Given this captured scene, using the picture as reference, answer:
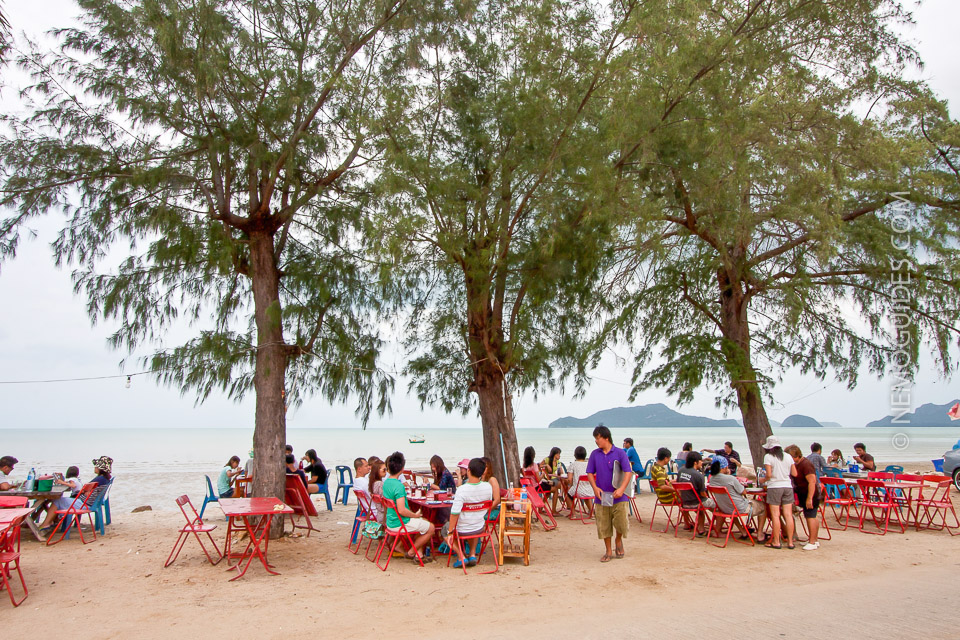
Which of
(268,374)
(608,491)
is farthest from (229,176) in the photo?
(608,491)

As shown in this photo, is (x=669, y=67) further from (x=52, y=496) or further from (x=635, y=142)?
(x=52, y=496)

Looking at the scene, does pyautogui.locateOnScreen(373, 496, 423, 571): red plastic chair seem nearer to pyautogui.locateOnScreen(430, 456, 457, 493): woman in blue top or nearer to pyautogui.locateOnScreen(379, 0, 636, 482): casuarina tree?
pyautogui.locateOnScreen(430, 456, 457, 493): woman in blue top

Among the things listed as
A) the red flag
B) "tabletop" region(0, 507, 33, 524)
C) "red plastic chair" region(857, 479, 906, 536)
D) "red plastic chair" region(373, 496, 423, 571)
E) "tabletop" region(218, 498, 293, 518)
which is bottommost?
"red plastic chair" region(857, 479, 906, 536)

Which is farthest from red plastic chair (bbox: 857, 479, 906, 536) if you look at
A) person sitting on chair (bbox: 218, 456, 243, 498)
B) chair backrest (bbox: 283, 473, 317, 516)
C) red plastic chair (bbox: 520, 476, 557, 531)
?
person sitting on chair (bbox: 218, 456, 243, 498)

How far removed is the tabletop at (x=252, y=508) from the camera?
5.18 metres

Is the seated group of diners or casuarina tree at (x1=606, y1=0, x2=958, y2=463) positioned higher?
casuarina tree at (x1=606, y1=0, x2=958, y2=463)

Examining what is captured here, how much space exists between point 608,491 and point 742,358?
5615 millimetres

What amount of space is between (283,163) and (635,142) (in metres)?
4.26

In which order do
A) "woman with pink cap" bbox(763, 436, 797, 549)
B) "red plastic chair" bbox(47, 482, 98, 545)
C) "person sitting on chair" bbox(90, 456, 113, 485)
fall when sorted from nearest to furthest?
1. "woman with pink cap" bbox(763, 436, 797, 549)
2. "red plastic chair" bbox(47, 482, 98, 545)
3. "person sitting on chair" bbox(90, 456, 113, 485)

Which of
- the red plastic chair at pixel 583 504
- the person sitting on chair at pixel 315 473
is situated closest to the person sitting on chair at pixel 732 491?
the red plastic chair at pixel 583 504

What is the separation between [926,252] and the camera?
420 inches

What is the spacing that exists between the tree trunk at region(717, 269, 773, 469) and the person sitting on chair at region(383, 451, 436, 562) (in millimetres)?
6794

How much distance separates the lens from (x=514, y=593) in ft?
15.9

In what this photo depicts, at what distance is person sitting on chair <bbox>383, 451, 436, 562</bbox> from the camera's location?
5.77 meters
